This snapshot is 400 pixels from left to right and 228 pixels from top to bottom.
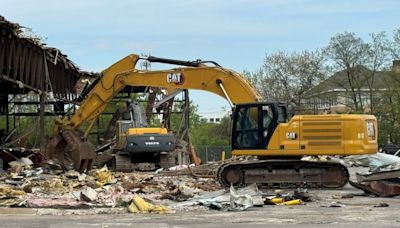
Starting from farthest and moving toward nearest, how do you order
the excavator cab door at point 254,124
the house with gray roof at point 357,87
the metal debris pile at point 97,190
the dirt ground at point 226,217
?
the house with gray roof at point 357,87 < the excavator cab door at point 254,124 < the metal debris pile at point 97,190 < the dirt ground at point 226,217

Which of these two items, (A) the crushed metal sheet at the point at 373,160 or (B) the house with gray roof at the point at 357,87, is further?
(B) the house with gray roof at the point at 357,87

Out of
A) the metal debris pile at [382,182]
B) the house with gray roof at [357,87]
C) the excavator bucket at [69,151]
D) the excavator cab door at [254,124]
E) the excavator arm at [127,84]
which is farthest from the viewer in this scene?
the house with gray roof at [357,87]

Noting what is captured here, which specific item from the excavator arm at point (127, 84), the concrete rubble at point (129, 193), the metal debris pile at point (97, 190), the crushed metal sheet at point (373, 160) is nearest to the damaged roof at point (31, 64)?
the excavator arm at point (127, 84)

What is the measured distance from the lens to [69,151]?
80.2 feet

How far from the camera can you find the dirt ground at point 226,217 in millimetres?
12406

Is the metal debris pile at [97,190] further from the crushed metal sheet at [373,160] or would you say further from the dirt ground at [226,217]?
the crushed metal sheet at [373,160]

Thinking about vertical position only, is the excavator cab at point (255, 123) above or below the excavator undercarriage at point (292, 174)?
above

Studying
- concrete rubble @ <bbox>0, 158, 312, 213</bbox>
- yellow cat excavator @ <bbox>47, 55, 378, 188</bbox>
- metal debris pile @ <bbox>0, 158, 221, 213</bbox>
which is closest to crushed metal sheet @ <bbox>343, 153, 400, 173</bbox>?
yellow cat excavator @ <bbox>47, 55, 378, 188</bbox>

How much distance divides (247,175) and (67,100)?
1779cm

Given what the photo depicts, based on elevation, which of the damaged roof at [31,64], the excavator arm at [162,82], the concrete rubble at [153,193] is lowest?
the concrete rubble at [153,193]

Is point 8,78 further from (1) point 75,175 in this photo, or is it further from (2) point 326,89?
(2) point 326,89

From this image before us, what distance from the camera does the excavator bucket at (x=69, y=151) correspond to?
24.2 metres

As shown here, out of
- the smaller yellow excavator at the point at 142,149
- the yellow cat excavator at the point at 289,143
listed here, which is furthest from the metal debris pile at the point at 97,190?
the smaller yellow excavator at the point at 142,149

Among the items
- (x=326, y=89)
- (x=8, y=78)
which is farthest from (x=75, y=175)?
(x=326, y=89)
